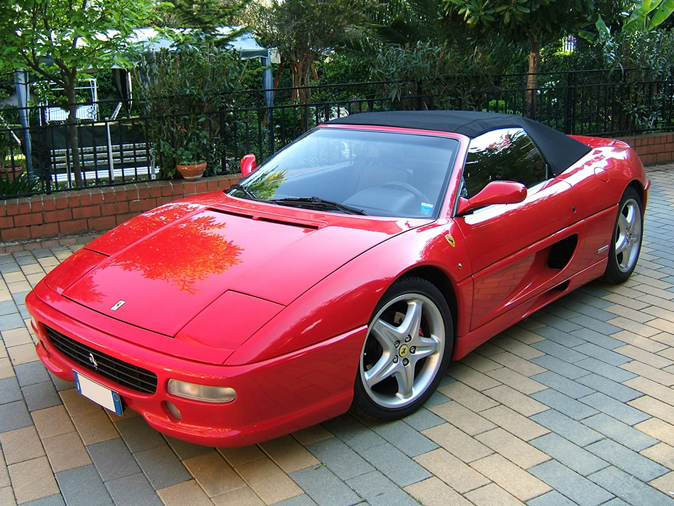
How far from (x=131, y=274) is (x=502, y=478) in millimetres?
1960

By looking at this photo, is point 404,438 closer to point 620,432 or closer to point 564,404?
point 564,404

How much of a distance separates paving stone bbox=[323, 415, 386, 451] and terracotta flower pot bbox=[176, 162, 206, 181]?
4.40m

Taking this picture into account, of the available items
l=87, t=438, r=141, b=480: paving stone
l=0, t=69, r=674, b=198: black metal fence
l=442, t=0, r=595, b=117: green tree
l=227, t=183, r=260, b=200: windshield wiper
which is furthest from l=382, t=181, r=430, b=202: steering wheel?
l=442, t=0, r=595, b=117: green tree

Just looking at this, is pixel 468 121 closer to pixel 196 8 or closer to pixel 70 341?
pixel 70 341

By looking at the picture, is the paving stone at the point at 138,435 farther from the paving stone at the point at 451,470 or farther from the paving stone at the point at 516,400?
the paving stone at the point at 516,400

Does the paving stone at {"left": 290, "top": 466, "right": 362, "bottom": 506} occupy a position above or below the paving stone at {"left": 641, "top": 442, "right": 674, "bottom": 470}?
below

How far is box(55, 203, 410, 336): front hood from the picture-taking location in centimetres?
298

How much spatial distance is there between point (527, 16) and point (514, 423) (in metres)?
7.34

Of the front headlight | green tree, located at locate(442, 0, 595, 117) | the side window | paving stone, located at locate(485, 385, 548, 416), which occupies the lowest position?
paving stone, located at locate(485, 385, 548, 416)

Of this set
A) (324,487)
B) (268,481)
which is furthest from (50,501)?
(324,487)

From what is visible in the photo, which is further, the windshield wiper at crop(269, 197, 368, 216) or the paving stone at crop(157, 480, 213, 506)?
the windshield wiper at crop(269, 197, 368, 216)

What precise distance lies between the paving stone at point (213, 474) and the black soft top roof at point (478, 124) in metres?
2.26

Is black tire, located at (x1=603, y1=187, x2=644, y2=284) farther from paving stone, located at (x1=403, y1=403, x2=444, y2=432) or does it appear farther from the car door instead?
paving stone, located at (x1=403, y1=403, x2=444, y2=432)

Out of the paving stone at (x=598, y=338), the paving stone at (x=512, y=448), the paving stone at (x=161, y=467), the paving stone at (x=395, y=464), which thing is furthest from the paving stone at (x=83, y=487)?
the paving stone at (x=598, y=338)
